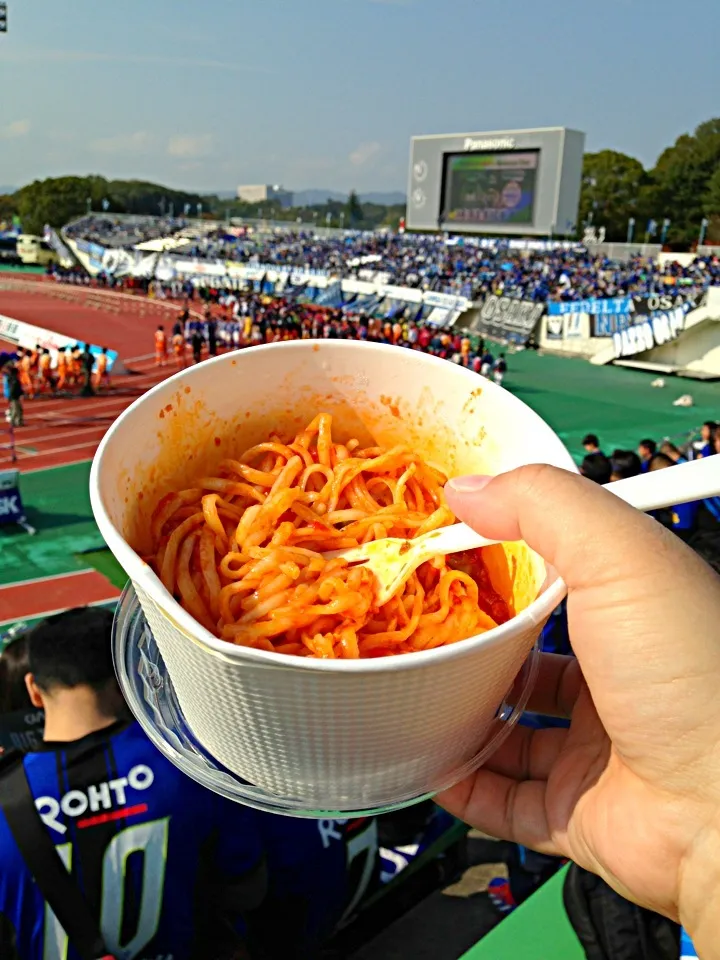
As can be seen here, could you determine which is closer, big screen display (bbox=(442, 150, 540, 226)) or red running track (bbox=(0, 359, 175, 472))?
red running track (bbox=(0, 359, 175, 472))

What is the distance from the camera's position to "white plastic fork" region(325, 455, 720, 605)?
1553 mm

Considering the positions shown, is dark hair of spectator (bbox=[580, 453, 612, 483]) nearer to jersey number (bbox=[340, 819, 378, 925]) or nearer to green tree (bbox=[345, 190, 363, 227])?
jersey number (bbox=[340, 819, 378, 925])

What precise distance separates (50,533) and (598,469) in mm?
7867

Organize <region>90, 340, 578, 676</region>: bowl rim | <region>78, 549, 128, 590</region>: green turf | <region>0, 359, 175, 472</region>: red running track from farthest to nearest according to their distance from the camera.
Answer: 1. <region>0, 359, 175, 472</region>: red running track
2. <region>78, 549, 128, 590</region>: green turf
3. <region>90, 340, 578, 676</region>: bowl rim

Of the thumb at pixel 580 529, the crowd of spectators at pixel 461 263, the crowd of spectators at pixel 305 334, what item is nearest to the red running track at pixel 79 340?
the crowd of spectators at pixel 305 334

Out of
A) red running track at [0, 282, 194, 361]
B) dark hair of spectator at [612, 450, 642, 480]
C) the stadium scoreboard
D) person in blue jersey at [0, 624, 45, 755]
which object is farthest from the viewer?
the stadium scoreboard

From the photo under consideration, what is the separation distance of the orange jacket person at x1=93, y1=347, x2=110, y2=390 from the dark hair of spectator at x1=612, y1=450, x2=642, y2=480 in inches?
620

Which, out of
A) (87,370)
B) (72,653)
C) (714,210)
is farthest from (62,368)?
(714,210)

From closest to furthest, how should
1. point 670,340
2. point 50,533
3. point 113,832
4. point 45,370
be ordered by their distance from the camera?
point 113,832 < point 50,533 < point 45,370 < point 670,340

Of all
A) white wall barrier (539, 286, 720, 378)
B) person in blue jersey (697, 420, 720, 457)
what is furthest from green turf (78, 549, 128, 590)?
white wall barrier (539, 286, 720, 378)

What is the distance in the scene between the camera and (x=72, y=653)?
9.49ft

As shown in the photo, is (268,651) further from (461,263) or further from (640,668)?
(461,263)

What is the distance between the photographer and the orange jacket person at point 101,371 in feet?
64.4

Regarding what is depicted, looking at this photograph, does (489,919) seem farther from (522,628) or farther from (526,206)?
(526,206)
